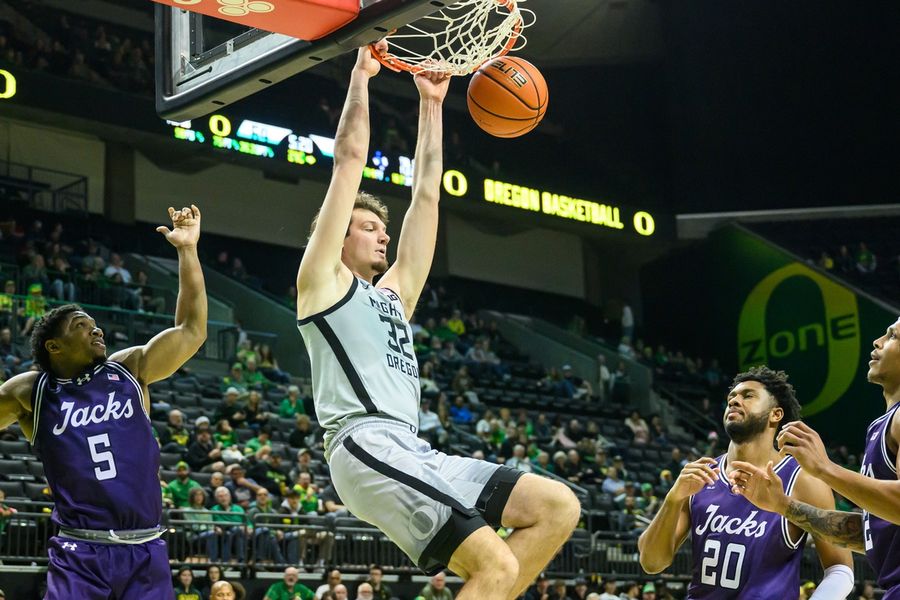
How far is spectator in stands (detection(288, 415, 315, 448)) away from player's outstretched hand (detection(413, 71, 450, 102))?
1048cm

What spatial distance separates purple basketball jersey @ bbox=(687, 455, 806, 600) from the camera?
5.81 metres

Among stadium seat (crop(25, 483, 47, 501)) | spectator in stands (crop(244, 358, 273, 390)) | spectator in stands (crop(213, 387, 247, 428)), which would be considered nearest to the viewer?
stadium seat (crop(25, 483, 47, 501))

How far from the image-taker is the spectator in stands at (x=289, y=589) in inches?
480

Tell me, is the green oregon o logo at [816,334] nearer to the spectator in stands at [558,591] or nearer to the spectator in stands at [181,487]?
the spectator in stands at [558,591]

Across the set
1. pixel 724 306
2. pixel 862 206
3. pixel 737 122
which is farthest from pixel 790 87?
pixel 724 306

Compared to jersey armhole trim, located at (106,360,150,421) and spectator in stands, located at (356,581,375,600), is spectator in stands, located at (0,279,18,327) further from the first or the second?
jersey armhole trim, located at (106,360,150,421)

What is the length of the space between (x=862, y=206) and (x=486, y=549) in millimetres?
23965

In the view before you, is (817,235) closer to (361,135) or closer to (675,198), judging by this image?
(675,198)

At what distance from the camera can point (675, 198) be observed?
27828mm

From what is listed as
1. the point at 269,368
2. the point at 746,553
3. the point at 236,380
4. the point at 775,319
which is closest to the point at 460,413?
the point at 269,368

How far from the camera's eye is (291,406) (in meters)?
17.1

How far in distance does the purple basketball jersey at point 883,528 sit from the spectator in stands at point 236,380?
13045 mm

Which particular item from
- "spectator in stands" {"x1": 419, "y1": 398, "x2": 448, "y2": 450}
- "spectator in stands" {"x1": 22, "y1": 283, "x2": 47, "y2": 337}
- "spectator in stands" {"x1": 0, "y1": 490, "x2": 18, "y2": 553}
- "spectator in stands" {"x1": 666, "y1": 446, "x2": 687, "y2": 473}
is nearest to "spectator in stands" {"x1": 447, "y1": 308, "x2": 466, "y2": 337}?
"spectator in stands" {"x1": 666, "y1": 446, "x2": 687, "y2": 473}

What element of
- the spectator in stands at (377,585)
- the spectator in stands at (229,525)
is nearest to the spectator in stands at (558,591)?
the spectator in stands at (377,585)
